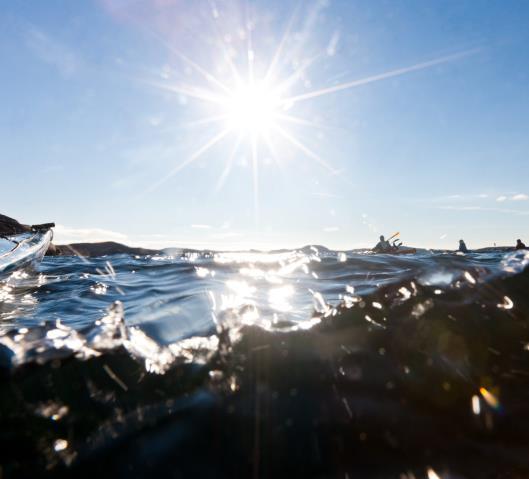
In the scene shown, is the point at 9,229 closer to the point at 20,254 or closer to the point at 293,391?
the point at 20,254

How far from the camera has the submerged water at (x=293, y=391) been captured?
1426 millimetres

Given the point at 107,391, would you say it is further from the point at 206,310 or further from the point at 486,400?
the point at 486,400

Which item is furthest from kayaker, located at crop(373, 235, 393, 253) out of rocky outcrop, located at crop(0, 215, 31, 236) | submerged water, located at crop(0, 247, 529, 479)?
rocky outcrop, located at crop(0, 215, 31, 236)

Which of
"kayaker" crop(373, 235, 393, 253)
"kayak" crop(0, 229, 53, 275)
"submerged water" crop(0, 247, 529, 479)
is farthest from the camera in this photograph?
"kayaker" crop(373, 235, 393, 253)

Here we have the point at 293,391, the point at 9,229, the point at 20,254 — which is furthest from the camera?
the point at 9,229

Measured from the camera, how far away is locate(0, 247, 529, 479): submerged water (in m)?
1.43

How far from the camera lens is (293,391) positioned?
5.85ft

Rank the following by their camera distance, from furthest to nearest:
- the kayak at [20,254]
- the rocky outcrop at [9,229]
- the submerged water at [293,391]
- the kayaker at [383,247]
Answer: the kayaker at [383,247] < the rocky outcrop at [9,229] < the kayak at [20,254] < the submerged water at [293,391]

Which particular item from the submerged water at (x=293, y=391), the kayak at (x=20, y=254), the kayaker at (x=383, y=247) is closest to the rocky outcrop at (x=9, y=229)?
the kayak at (x=20, y=254)

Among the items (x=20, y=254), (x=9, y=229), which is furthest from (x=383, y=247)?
(x=9, y=229)

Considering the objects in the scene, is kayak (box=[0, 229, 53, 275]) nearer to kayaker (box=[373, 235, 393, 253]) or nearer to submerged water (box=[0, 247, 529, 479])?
submerged water (box=[0, 247, 529, 479])

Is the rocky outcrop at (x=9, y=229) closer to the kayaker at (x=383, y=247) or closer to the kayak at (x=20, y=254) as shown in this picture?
the kayak at (x=20, y=254)

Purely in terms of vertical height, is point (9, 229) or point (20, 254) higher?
point (9, 229)

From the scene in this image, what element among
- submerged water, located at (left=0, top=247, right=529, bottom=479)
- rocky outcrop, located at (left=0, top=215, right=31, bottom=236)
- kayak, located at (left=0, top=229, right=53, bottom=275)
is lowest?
submerged water, located at (left=0, top=247, right=529, bottom=479)
